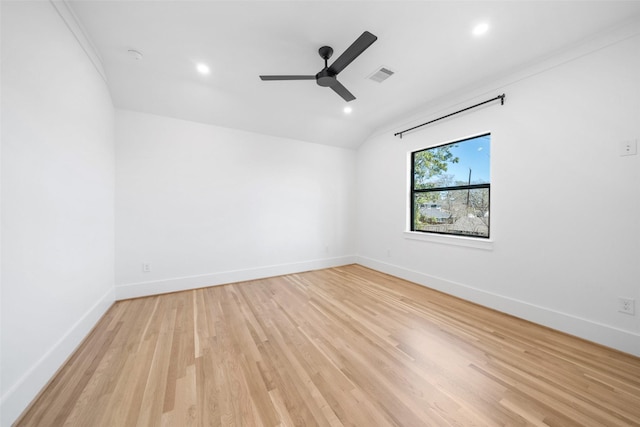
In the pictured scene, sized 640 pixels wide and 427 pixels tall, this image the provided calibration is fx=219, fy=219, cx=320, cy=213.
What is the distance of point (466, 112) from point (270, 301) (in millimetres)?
3610

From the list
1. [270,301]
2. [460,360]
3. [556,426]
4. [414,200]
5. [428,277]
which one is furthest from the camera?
[414,200]

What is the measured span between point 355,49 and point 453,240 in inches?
105

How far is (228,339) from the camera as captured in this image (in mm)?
2012

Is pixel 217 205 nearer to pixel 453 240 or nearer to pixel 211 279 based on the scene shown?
pixel 211 279

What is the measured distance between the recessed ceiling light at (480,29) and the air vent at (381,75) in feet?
2.66

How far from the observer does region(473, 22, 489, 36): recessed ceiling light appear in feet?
6.30

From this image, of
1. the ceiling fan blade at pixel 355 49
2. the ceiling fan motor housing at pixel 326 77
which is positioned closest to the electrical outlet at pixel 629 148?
the ceiling fan blade at pixel 355 49

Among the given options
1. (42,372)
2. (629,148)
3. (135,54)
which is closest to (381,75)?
(629,148)

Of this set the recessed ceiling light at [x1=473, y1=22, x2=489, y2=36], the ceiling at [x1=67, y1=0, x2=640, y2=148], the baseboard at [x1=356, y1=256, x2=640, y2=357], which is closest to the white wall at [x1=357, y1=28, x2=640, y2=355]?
the baseboard at [x1=356, y1=256, x2=640, y2=357]

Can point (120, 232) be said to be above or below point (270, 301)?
above

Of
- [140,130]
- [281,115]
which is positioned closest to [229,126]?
[281,115]

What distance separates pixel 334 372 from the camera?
5.23 feet

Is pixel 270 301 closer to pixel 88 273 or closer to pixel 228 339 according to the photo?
pixel 228 339

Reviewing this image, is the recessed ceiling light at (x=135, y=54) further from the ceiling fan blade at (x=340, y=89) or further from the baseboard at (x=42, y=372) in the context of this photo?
the baseboard at (x=42, y=372)
